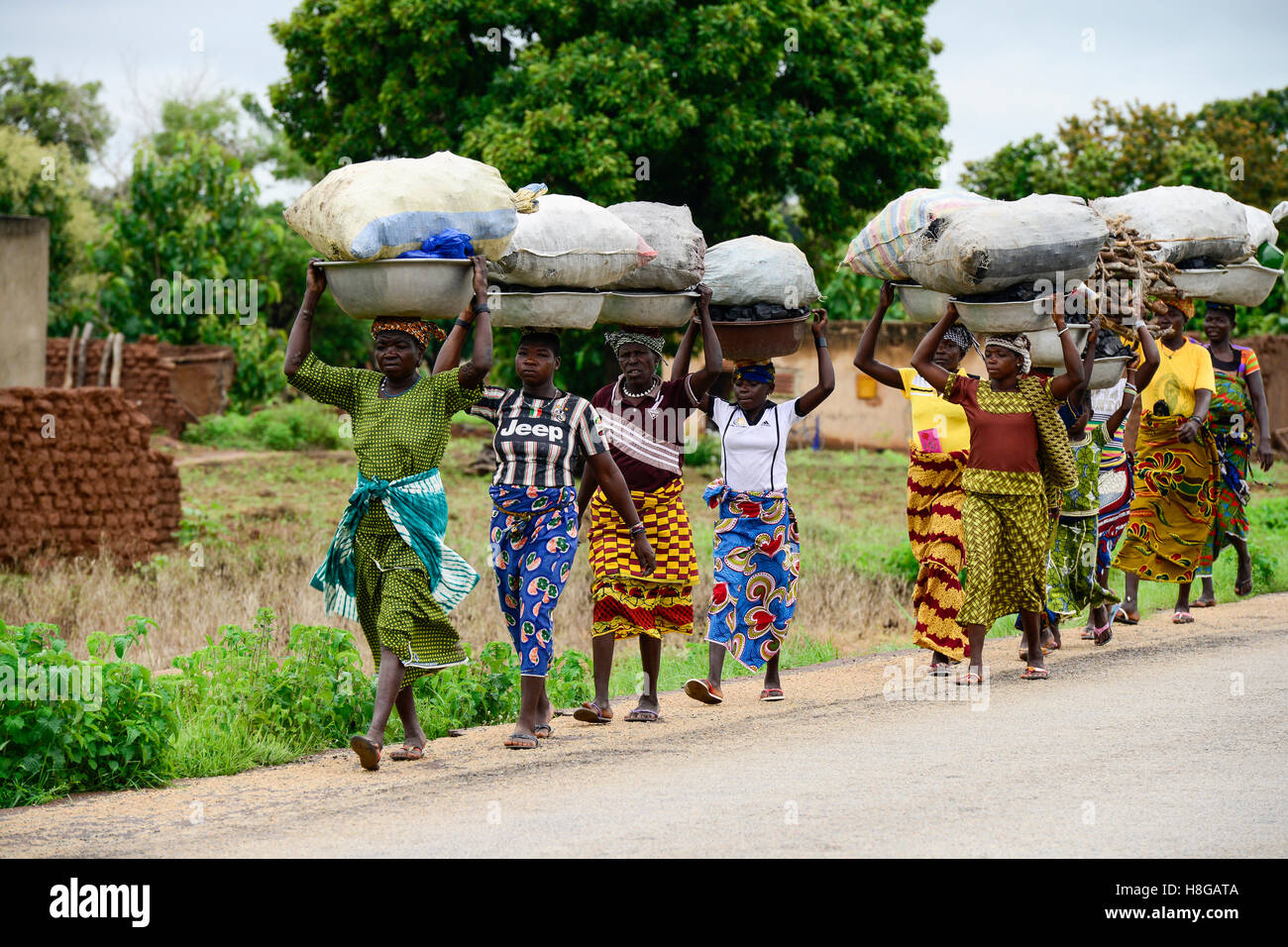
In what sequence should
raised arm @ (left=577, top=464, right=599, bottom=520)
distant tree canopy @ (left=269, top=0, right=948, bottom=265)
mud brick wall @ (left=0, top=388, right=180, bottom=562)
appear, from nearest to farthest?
raised arm @ (left=577, top=464, right=599, bottom=520)
mud brick wall @ (left=0, top=388, right=180, bottom=562)
distant tree canopy @ (left=269, top=0, right=948, bottom=265)

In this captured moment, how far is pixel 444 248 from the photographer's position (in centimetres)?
564

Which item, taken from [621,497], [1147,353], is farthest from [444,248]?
[1147,353]

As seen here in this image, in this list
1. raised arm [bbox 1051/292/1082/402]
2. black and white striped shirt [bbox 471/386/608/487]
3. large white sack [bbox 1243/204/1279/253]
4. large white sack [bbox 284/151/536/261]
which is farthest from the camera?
large white sack [bbox 1243/204/1279/253]

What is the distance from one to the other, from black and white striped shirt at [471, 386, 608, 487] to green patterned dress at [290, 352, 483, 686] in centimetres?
29

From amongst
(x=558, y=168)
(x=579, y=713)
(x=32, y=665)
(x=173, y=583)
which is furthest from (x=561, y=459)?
(x=558, y=168)

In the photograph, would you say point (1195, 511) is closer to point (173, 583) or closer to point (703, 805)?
point (703, 805)

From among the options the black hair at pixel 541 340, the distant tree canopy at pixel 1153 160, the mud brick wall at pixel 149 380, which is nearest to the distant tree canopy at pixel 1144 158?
the distant tree canopy at pixel 1153 160

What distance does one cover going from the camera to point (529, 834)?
469 cm

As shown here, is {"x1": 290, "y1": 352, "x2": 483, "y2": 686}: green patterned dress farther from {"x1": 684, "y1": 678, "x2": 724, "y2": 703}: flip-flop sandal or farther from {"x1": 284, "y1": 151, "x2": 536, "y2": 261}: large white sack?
{"x1": 684, "y1": 678, "x2": 724, "y2": 703}: flip-flop sandal

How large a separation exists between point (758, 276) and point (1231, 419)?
421 centimetres

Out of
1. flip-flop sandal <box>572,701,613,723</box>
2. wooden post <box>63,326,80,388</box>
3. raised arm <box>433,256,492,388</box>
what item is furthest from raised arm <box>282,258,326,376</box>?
wooden post <box>63,326,80,388</box>

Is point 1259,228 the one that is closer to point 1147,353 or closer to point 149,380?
point 1147,353

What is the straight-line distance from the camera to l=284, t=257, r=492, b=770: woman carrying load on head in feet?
19.0

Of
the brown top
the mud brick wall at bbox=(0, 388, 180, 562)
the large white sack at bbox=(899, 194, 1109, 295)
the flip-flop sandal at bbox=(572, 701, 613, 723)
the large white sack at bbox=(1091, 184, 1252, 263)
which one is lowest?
the flip-flop sandal at bbox=(572, 701, 613, 723)
